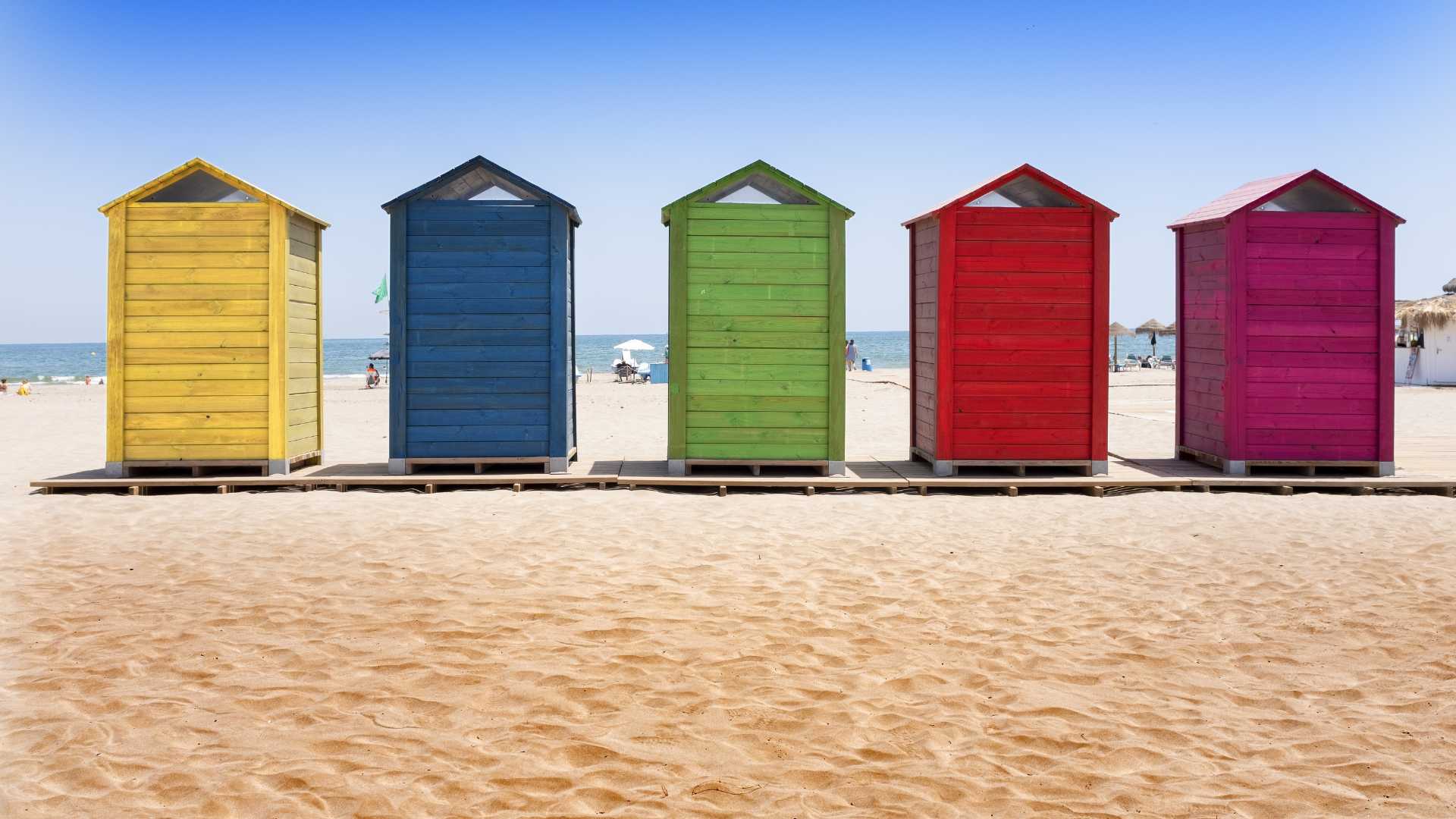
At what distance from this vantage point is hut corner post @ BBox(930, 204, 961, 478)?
9812 mm

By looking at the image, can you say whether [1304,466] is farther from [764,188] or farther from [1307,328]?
[764,188]

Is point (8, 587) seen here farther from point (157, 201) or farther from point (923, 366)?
point (923, 366)

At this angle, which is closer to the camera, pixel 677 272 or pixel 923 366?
pixel 677 272

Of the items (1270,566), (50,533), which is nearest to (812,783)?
(1270,566)

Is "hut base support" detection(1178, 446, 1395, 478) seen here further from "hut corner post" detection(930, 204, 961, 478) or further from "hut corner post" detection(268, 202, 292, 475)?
"hut corner post" detection(268, 202, 292, 475)

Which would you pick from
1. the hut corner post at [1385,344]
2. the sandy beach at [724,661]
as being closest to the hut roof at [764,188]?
the sandy beach at [724,661]

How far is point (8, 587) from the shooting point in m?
6.14

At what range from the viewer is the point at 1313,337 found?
33.1 feet

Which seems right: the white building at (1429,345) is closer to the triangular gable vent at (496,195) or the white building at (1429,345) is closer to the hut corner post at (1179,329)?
the hut corner post at (1179,329)

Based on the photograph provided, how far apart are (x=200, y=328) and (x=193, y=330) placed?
6cm

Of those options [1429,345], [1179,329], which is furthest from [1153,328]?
[1179,329]

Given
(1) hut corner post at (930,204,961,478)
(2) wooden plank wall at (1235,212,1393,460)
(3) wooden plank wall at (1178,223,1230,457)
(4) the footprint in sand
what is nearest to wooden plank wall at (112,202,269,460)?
(1) hut corner post at (930,204,961,478)

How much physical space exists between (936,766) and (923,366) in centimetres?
729

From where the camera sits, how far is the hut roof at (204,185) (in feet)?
31.6
